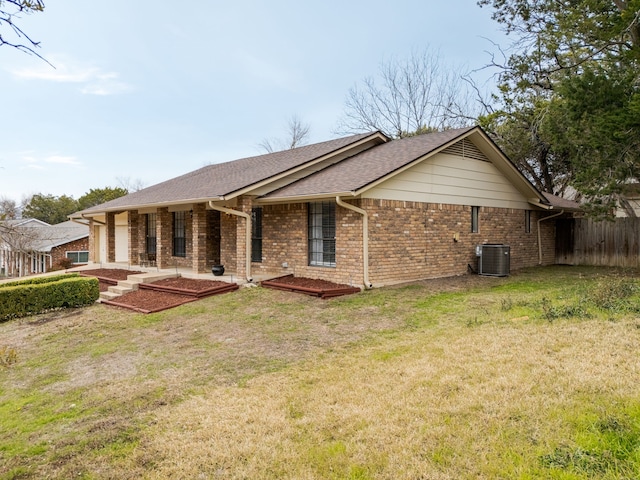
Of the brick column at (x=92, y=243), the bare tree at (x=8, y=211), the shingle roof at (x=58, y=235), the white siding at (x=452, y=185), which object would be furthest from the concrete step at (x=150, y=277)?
the shingle roof at (x=58, y=235)

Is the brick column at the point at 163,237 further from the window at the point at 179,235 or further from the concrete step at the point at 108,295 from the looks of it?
the concrete step at the point at 108,295

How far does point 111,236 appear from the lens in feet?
63.2

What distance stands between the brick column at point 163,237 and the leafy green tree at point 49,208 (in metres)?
37.8

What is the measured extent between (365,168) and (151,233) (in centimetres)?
1033

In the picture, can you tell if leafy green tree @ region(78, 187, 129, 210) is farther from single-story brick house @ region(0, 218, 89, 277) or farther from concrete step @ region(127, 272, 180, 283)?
concrete step @ region(127, 272, 180, 283)

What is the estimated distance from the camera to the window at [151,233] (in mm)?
17875

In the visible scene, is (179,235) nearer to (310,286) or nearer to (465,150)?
(310,286)

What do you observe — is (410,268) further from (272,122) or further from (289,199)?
(272,122)

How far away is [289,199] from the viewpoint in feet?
38.1

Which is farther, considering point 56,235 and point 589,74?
point 56,235

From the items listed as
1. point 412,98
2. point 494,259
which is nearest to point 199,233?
point 494,259

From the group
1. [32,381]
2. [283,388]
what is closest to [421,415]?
[283,388]

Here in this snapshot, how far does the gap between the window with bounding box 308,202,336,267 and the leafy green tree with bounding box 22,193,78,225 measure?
43942 mm

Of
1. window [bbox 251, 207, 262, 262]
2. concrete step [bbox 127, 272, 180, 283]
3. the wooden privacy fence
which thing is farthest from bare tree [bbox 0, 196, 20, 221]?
the wooden privacy fence
